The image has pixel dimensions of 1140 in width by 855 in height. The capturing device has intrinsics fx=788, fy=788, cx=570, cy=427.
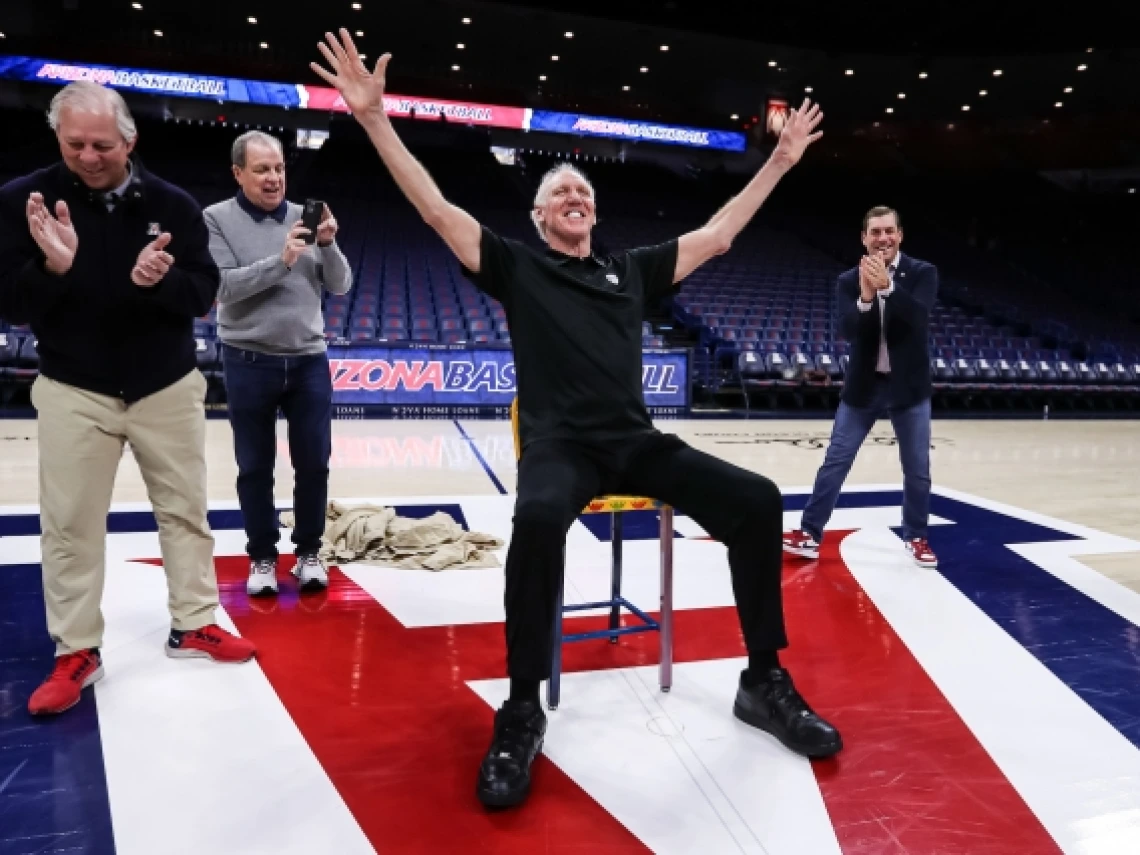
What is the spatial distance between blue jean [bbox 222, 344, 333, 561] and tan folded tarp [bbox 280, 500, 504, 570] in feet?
1.08


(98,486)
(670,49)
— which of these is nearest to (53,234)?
(98,486)

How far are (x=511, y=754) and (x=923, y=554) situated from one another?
2.33m

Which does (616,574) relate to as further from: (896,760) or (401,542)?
(401,542)

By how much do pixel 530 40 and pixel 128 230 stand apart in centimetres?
1495

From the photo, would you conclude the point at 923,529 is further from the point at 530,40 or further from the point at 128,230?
the point at 530,40

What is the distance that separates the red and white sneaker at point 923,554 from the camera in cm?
328

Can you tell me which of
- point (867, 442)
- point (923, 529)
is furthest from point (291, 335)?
point (867, 442)

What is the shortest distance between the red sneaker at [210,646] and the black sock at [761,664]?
4.54ft

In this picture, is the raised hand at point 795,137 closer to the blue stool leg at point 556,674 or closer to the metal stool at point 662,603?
the metal stool at point 662,603

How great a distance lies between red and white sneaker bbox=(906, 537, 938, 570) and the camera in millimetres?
3283

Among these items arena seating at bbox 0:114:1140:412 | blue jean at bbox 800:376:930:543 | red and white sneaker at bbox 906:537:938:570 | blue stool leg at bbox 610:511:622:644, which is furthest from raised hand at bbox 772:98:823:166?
arena seating at bbox 0:114:1140:412

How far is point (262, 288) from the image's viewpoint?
2.53 metres

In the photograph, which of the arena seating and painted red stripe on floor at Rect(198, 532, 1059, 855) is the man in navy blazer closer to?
painted red stripe on floor at Rect(198, 532, 1059, 855)

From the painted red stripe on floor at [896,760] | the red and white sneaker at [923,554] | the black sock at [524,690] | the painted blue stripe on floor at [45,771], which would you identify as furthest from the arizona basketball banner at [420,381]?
the black sock at [524,690]
